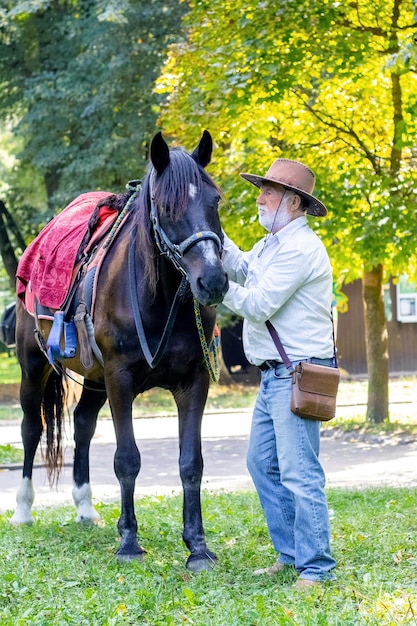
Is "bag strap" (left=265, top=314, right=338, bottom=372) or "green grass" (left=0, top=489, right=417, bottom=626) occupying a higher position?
"bag strap" (left=265, top=314, right=338, bottom=372)

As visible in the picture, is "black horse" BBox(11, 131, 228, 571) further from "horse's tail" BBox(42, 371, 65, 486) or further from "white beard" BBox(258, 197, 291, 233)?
"horse's tail" BBox(42, 371, 65, 486)

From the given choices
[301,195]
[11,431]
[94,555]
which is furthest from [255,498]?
[11,431]

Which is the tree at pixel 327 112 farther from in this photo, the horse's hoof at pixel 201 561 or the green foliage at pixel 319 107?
the horse's hoof at pixel 201 561

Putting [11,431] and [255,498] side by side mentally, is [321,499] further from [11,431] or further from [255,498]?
[11,431]

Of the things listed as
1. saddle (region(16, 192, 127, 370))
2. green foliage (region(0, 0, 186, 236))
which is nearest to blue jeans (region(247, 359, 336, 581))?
saddle (region(16, 192, 127, 370))

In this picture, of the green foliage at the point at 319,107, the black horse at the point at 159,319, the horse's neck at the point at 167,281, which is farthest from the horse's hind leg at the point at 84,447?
the green foliage at the point at 319,107

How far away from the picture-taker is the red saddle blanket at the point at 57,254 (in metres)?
6.33

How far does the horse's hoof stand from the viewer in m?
5.36

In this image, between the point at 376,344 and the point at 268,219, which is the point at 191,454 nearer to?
the point at 268,219

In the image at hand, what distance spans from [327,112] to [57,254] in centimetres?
782

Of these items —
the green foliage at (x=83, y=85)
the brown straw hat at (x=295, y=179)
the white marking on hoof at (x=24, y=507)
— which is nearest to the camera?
the brown straw hat at (x=295, y=179)

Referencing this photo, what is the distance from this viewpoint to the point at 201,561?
212 inches

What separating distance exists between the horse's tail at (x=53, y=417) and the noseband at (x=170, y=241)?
2649 mm

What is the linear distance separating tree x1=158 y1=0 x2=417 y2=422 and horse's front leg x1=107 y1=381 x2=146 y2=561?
675 cm
